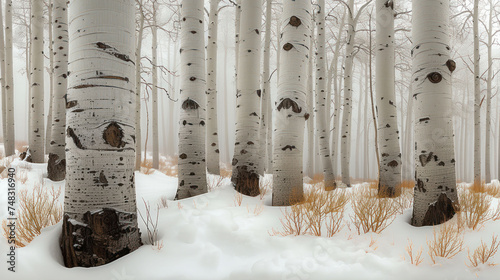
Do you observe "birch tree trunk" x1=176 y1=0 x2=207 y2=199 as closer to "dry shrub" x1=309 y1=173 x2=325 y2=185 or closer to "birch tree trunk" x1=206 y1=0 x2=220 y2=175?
"birch tree trunk" x1=206 y1=0 x2=220 y2=175

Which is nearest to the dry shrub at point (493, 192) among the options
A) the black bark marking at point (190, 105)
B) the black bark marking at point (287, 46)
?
the black bark marking at point (287, 46)

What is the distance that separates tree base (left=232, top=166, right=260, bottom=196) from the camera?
12.3 ft

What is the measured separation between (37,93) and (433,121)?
6.97m

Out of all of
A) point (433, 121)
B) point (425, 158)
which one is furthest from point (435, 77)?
point (425, 158)

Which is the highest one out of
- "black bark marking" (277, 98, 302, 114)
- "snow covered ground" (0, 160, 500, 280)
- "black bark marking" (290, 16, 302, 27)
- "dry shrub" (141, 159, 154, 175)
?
"black bark marking" (290, 16, 302, 27)

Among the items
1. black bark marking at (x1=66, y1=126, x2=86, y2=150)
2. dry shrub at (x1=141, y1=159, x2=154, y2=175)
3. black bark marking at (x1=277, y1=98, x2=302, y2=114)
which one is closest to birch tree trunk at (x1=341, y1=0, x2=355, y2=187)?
black bark marking at (x1=277, y1=98, x2=302, y2=114)

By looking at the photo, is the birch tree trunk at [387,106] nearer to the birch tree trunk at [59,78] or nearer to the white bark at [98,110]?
the white bark at [98,110]

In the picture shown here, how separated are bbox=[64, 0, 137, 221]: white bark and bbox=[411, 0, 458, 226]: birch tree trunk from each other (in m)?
2.57

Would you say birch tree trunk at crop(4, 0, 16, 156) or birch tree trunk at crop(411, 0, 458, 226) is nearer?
birch tree trunk at crop(411, 0, 458, 226)

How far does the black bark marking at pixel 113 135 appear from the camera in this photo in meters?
1.83

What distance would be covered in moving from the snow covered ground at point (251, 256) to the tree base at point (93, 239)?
0.06m

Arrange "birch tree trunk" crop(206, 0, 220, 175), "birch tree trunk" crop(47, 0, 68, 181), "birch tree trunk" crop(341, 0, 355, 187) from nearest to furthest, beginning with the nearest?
"birch tree trunk" crop(47, 0, 68, 181)
"birch tree trunk" crop(206, 0, 220, 175)
"birch tree trunk" crop(341, 0, 355, 187)

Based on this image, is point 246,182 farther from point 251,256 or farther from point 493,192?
point 493,192

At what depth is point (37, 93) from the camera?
217 inches
